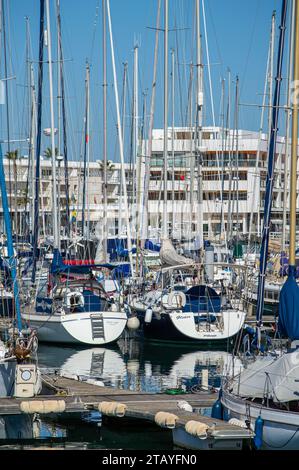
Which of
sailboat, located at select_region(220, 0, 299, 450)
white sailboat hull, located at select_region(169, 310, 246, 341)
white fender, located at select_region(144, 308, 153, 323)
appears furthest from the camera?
white fender, located at select_region(144, 308, 153, 323)

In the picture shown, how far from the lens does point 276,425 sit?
1934 cm

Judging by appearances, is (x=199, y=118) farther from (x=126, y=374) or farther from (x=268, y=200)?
(x=268, y=200)

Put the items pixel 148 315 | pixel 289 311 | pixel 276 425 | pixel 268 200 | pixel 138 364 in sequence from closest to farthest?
1. pixel 276 425
2. pixel 289 311
3. pixel 268 200
4. pixel 138 364
5. pixel 148 315

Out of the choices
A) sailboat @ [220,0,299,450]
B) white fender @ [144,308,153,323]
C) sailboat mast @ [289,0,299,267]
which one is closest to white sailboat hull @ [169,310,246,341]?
white fender @ [144,308,153,323]

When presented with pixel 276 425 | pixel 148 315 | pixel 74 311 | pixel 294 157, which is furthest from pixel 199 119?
pixel 276 425

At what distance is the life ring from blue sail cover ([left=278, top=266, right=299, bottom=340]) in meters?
15.7

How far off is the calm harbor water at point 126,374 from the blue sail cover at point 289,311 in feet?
11.2

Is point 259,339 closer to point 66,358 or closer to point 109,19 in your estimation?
point 66,358

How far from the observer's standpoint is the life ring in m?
37.1

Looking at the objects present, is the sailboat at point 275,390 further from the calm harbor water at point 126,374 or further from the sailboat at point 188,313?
the sailboat at point 188,313

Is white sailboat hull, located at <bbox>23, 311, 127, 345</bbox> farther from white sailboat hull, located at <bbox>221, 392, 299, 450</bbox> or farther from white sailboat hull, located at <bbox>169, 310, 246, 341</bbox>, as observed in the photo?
white sailboat hull, located at <bbox>221, 392, 299, 450</bbox>

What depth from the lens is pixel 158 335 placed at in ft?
122

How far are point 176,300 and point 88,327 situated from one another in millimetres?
3516

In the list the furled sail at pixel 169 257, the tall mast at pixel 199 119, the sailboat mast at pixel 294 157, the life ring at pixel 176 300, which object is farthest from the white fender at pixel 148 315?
the sailboat mast at pixel 294 157
